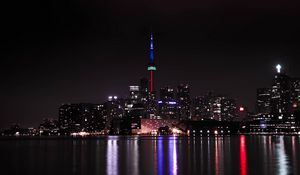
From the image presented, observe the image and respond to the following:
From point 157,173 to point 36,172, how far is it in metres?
12.0

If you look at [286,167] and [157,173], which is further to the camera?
[286,167]

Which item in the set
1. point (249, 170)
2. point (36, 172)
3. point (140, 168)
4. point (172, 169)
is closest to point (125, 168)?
point (140, 168)

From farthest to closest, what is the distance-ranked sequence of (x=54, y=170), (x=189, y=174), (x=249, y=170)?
(x=54, y=170) < (x=249, y=170) < (x=189, y=174)

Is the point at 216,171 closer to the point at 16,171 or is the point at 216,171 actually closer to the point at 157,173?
the point at 157,173

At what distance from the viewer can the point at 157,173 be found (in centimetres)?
4225

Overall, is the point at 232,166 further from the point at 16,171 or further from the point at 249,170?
the point at 16,171

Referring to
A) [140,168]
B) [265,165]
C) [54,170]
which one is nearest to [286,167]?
[265,165]

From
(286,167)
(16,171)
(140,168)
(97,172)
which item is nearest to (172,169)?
(140,168)

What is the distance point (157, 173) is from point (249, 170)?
8671 mm

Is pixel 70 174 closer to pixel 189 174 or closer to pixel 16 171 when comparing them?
pixel 16 171

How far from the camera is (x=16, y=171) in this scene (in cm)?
4688

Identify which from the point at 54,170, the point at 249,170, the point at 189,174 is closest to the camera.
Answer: the point at 189,174

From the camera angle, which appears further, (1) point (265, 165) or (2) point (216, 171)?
(1) point (265, 165)

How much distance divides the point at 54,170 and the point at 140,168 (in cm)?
847
